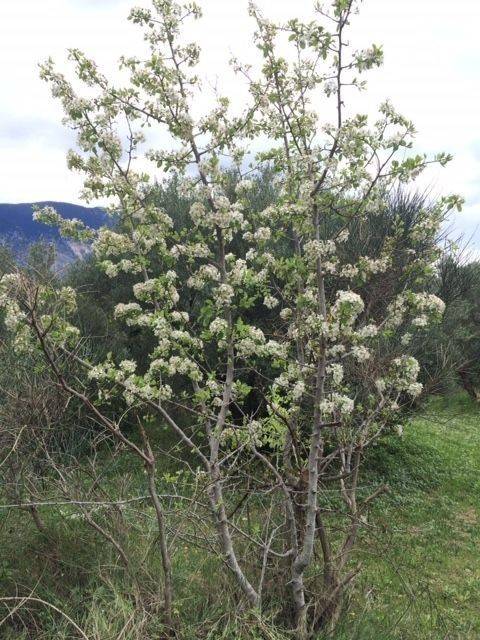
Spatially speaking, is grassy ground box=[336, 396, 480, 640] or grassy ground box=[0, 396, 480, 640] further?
grassy ground box=[336, 396, 480, 640]

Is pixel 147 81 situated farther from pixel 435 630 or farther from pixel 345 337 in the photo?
pixel 435 630

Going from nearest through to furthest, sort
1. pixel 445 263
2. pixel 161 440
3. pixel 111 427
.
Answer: pixel 111 427 → pixel 161 440 → pixel 445 263

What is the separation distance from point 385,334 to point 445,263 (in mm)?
12824

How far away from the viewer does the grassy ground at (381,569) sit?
15.8 feet

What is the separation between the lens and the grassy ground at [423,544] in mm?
5711

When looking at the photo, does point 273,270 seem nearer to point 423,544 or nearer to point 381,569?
point 381,569

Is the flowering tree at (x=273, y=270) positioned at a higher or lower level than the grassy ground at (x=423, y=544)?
higher

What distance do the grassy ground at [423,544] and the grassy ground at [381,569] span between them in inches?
0.8

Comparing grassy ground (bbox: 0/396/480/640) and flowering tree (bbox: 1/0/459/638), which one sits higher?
flowering tree (bbox: 1/0/459/638)

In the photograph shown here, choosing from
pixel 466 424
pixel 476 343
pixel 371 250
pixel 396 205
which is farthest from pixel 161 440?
pixel 476 343

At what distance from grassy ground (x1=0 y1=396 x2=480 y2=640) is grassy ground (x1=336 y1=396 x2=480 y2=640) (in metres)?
0.02

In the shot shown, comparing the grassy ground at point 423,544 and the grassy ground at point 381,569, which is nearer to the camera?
the grassy ground at point 381,569

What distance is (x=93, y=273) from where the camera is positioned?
15.9m

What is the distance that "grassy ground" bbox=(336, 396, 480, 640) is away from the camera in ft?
18.7
